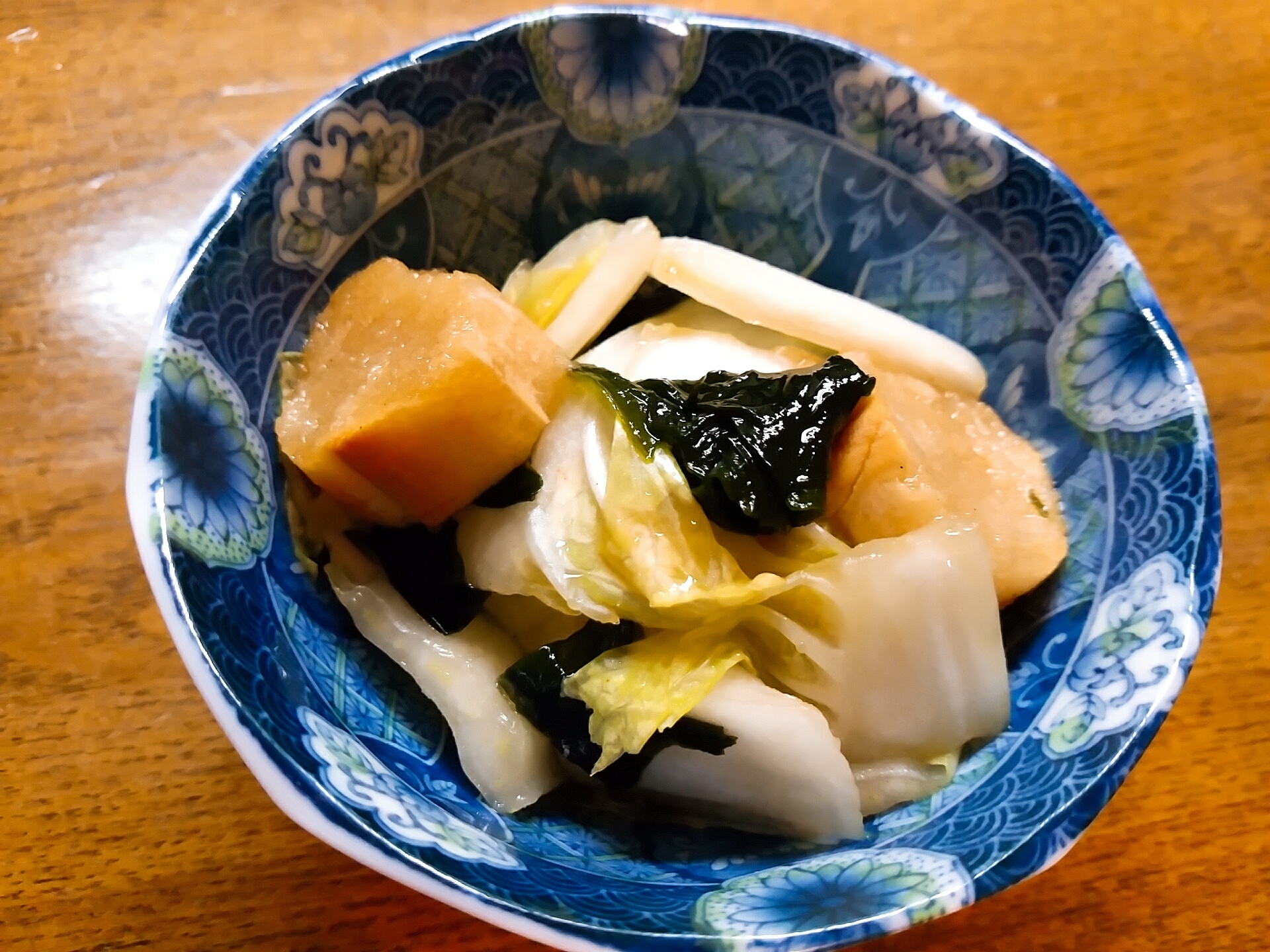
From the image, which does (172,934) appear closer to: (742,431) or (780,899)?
(780,899)

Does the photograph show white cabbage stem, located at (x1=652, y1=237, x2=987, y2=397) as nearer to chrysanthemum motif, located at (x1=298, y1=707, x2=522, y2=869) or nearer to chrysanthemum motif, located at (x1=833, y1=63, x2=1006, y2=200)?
chrysanthemum motif, located at (x1=833, y1=63, x2=1006, y2=200)

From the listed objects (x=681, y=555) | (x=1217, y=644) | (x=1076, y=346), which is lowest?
(x=1217, y=644)

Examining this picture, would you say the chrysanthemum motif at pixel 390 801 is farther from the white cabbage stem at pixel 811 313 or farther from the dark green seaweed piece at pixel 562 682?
the white cabbage stem at pixel 811 313

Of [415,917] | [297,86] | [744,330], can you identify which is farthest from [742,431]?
[297,86]

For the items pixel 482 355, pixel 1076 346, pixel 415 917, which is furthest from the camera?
pixel 1076 346

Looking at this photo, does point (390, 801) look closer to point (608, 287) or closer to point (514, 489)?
point (514, 489)

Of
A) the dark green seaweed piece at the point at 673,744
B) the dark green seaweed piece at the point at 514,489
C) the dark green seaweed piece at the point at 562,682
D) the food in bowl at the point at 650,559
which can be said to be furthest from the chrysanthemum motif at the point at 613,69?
the dark green seaweed piece at the point at 673,744

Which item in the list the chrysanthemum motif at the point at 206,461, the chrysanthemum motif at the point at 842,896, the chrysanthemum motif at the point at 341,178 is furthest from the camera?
the chrysanthemum motif at the point at 341,178

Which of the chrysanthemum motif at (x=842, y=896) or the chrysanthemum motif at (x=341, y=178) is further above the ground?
the chrysanthemum motif at (x=341, y=178)
